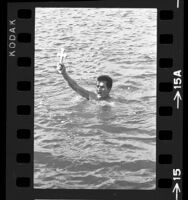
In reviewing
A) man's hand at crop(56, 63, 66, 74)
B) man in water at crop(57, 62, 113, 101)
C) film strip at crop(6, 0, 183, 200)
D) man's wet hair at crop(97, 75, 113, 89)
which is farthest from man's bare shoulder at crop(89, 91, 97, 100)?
film strip at crop(6, 0, 183, 200)

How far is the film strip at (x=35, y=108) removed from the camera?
4703mm

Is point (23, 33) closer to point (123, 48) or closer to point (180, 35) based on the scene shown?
point (123, 48)

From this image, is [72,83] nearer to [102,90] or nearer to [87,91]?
[87,91]

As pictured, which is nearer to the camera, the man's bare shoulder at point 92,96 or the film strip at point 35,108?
the film strip at point 35,108

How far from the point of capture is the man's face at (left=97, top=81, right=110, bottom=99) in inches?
188

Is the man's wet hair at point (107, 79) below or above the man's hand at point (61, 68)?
below

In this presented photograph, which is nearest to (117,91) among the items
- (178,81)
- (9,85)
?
(178,81)

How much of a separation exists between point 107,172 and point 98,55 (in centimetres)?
96

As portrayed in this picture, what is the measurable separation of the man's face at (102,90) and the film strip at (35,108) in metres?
0.42

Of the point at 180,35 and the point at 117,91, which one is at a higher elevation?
the point at 180,35

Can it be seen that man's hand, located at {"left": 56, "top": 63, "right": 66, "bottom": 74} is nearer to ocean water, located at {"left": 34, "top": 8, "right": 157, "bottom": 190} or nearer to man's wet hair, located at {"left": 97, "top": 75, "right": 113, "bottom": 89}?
ocean water, located at {"left": 34, "top": 8, "right": 157, "bottom": 190}

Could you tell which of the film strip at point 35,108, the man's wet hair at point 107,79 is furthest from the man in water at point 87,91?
the film strip at point 35,108

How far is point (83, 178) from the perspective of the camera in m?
4.71

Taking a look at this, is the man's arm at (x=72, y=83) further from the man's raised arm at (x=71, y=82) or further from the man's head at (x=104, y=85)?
the man's head at (x=104, y=85)
